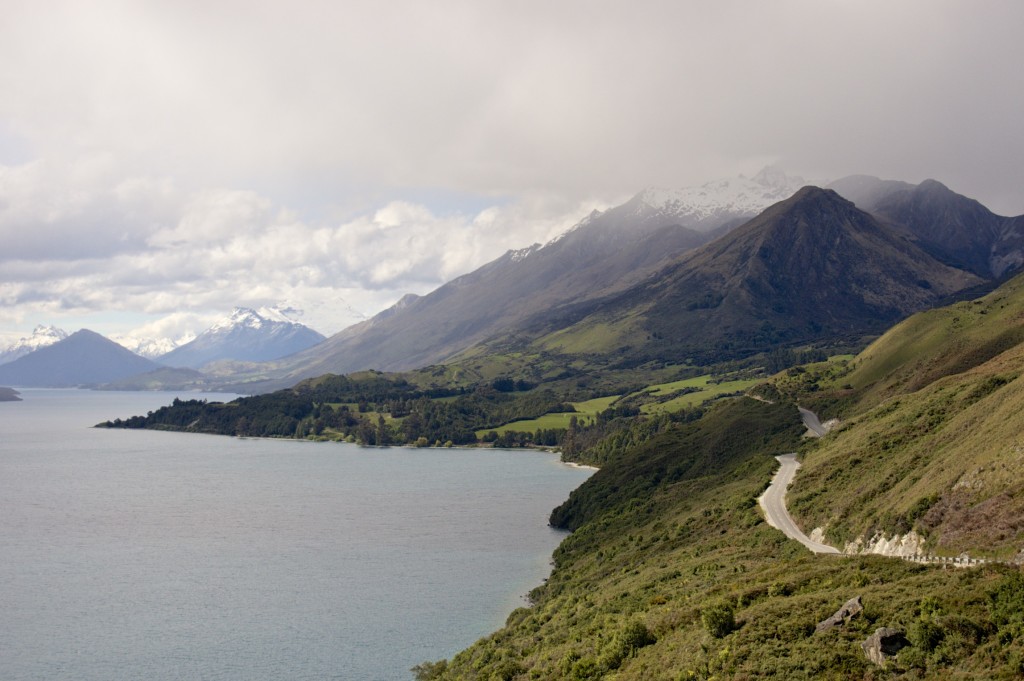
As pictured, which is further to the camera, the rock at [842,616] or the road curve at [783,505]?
the road curve at [783,505]

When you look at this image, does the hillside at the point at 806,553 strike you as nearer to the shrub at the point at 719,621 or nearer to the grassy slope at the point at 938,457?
the shrub at the point at 719,621

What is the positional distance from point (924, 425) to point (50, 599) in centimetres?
11317

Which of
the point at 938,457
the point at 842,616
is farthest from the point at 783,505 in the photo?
the point at 842,616

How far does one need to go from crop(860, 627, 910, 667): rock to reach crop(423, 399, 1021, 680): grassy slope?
528mm

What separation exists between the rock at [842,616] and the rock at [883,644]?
304cm

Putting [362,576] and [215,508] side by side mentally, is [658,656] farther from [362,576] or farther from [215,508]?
[215,508]

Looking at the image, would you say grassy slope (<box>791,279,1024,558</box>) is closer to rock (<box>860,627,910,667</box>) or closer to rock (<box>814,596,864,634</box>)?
rock (<box>814,596,864,634</box>)

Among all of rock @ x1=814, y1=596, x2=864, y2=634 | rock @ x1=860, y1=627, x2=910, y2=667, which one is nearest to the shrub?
rock @ x1=814, y1=596, x2=864, y2=634

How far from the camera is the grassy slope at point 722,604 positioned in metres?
38.8

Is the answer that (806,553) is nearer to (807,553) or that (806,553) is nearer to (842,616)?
(807,553)

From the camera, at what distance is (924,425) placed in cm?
9662

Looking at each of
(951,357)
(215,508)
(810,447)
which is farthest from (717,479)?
(215,508)

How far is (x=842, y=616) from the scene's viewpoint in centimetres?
4272

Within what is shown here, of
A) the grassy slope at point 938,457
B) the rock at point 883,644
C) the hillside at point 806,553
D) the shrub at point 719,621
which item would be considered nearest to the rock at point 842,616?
the hillside at point 806,553
